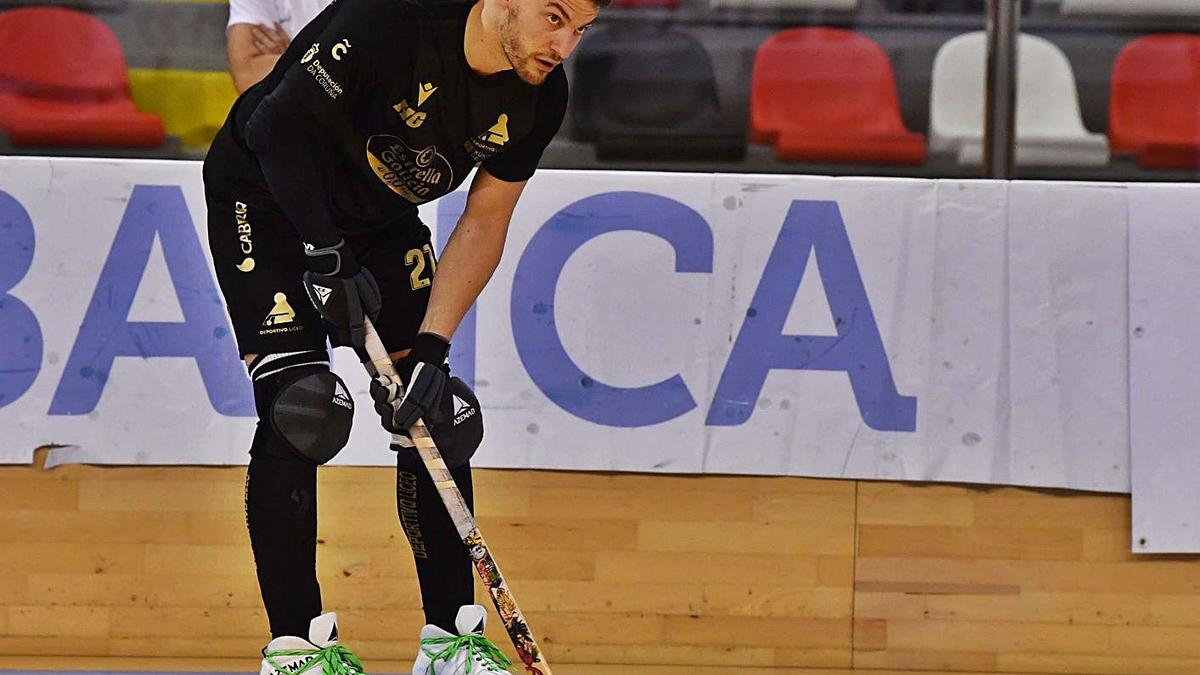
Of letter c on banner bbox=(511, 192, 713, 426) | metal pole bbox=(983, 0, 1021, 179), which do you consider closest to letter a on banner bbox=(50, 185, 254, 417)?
letter c on banner bbox=(511, 192, 713, 426)

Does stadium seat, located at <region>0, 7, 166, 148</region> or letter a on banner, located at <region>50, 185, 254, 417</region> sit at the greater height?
stadium seat, located at <region>0, 7, 166, 148</region>

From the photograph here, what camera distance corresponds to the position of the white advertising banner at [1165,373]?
3504 mm

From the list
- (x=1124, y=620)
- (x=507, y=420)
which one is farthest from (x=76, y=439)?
(x=1124, y=620)

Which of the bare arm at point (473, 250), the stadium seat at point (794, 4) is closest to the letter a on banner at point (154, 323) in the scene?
the bare arm at point (473, 250)

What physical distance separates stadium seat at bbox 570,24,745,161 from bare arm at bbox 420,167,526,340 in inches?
40.1

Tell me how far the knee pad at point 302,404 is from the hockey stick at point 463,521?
10 cm

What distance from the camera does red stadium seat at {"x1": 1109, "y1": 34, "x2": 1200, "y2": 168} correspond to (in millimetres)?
3773

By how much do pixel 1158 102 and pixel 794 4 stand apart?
0.97 m

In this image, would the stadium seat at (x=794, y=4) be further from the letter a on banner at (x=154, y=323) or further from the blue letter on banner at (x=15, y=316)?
the blue letter on banner at (x=15, y=316)

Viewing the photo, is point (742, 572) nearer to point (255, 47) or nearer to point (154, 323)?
point (154, 323)

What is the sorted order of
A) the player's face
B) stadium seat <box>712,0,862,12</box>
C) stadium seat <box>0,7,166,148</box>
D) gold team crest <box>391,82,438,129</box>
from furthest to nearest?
1. stadium seat <box>712,0,862,12</box>
2. stadium seat <box>0,7,166,148</box>
3. gold team crest <box>391,82,438,129</box>
4. the player's face

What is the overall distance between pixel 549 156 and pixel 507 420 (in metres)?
0.68

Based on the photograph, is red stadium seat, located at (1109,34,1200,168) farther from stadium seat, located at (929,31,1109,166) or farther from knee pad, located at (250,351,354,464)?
knee pad, located at (250,351,354,464)

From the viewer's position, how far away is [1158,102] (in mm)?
3848
